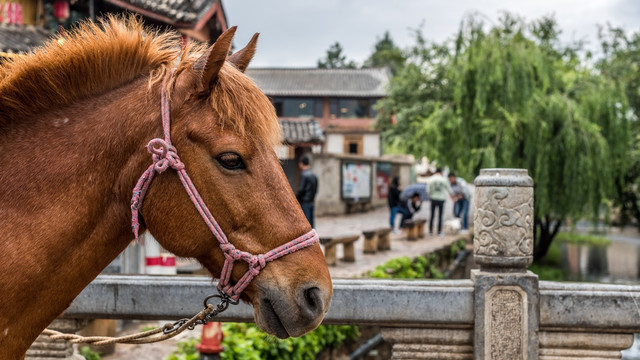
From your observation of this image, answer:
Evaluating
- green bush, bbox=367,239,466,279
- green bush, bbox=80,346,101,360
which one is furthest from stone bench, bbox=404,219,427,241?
green bush, bbox=80,346,101,360

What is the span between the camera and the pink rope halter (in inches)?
67.6

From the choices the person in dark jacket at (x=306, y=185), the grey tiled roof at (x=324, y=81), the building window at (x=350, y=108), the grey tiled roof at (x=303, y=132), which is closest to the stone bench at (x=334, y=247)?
the person in dark jacket at (x=306, y=185)

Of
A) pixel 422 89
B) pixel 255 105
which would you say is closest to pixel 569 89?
pixel 422 89

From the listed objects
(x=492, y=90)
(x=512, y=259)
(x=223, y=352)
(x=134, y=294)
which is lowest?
(x=223, y=352)

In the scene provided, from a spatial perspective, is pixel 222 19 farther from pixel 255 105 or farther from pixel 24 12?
pixel 255 105

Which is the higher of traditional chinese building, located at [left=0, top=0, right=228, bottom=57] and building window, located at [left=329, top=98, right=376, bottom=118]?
building window, located at [left=329, top=98, right=376, bottom=118]

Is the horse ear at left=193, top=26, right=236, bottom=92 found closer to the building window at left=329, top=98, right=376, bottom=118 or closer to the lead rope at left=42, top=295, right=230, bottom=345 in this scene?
the lead rope at left=42, top=295, right=230, bottom=345

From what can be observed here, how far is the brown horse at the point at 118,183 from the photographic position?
5.59 ft

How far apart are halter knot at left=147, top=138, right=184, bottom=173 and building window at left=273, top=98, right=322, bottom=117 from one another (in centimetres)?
4100

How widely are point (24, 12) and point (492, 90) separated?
9686mm

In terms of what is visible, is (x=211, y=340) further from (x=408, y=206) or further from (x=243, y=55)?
(x=408, y=206)

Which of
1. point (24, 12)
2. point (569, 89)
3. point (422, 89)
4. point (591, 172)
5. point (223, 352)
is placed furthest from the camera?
point (422, 89)

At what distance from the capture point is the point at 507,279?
3051 millimetres

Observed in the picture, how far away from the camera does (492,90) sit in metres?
13.4
